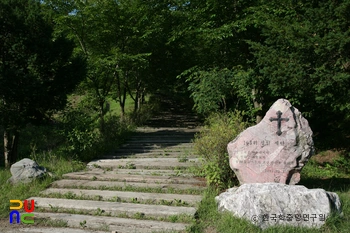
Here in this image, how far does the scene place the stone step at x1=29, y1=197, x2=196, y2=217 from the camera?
17.3 feet

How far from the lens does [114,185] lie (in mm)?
6730

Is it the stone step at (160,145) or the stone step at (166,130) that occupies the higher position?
the stone step at (166,130)

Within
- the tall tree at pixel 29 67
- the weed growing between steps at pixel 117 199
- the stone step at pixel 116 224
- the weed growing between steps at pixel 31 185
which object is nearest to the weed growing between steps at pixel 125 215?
the stone step at pixel 116 224

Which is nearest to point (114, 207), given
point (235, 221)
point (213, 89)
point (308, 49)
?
point (235, 221)

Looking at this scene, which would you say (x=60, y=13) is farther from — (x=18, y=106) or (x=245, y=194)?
(x=245, y=194)

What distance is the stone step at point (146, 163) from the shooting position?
819 cm

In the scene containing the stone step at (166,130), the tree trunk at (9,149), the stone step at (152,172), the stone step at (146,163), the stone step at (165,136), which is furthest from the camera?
the stone step at (166,130)

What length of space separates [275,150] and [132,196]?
3.08 m

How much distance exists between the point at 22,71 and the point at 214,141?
592cm

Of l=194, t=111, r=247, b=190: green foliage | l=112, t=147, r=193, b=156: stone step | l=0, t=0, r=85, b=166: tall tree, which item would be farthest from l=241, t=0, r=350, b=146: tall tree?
l=0, t=0, r=85, b=166: tall tree

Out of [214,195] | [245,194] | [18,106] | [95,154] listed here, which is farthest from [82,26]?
[245,194]

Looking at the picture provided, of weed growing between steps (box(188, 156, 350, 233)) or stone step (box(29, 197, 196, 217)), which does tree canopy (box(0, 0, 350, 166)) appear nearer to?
weed growing between steps (box(188, 156, 350, 233))

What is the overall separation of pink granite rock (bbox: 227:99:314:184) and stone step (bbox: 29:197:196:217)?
134 centimetres

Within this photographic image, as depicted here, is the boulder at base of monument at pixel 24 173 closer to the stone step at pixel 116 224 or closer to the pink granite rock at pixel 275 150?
the stone step at pixel 116 224
